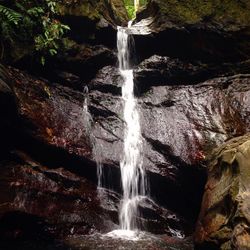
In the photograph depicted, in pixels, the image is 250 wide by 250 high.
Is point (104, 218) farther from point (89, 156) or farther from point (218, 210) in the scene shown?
point (218, 210)

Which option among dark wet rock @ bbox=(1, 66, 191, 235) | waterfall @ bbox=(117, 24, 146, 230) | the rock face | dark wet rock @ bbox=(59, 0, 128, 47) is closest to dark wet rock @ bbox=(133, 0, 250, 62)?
dark wet rock @ bbox=(59, 0, 128, 47)

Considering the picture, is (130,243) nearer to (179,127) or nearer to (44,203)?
(44,203)

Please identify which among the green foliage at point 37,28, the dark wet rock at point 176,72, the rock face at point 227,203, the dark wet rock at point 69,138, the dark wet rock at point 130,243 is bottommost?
the dark wet rock at point 130,243

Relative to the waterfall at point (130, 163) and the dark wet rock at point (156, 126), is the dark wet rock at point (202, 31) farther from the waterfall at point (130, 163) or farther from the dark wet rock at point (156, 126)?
the waterfall at point (130, 163)

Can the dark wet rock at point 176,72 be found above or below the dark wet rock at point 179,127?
above

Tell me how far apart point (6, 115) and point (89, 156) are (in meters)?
2.08

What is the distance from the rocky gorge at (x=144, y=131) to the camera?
21.3ft

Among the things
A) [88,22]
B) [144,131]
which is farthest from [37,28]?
[144,131]

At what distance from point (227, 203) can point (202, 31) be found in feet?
18.7

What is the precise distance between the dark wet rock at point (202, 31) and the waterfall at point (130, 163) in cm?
143

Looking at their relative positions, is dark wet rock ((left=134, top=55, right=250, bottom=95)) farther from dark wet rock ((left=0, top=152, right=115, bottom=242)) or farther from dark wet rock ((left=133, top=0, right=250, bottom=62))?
dark wet rock ((left=0, top=152, right=115, bottom=242))

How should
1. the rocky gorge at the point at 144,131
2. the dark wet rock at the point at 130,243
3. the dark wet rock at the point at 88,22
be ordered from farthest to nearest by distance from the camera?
the dark wet rock at the point at 88,22 < the rocky gorge at the point at 144,131 < the dark wet rock at the point at 130,243

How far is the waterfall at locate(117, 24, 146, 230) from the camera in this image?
765 centimetres

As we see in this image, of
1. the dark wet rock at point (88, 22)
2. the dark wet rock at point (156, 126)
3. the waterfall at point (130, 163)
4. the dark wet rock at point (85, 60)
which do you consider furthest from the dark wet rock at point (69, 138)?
the dark wet rock at point (88, 22)
